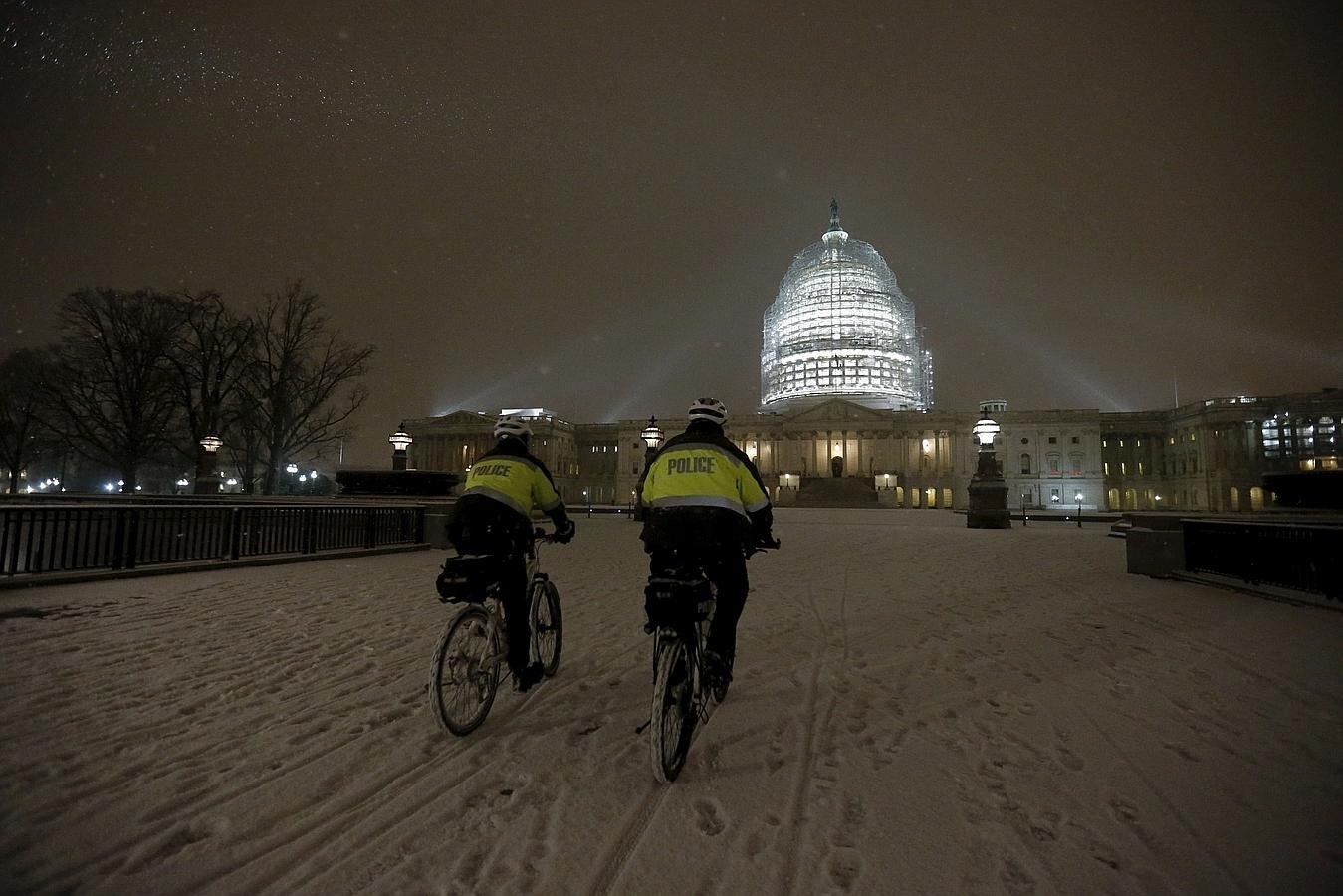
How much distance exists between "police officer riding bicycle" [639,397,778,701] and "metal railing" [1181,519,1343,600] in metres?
9.19

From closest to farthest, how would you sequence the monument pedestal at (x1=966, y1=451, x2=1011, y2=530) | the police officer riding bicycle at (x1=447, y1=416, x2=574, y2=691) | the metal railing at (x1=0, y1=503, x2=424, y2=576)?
the police officer riding bicycle at (x1=447, y1=416, x2=574, y2=691) → the metal railing at (x1=0, y1=503, x2=424, y2=576) → the monument pedestal at (x1=966, y1=451, x2=1011, y2=530)

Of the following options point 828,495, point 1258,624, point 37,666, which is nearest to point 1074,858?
point 1258,624

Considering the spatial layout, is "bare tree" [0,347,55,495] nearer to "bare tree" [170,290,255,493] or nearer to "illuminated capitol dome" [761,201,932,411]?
"bare tree" [170,290,255,493]

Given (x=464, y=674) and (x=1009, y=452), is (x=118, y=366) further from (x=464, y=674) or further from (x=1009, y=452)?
(x=1009, y=452)

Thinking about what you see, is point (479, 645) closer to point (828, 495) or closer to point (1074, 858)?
point (1074, 858)

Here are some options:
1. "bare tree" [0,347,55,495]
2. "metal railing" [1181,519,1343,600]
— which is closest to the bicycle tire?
"metal railing" [1181,519,1343,600]

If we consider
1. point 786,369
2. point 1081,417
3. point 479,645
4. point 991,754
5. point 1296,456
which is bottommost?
point 991,754

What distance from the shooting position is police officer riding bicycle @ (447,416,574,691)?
4.42 metres

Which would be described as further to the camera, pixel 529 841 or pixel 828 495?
pixel 828 495

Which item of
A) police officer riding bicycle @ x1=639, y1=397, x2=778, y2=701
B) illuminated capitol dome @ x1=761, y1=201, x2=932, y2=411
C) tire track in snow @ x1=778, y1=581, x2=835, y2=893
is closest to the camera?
tire track in snow @ x1=778, y1=581, x2=835, y2=893

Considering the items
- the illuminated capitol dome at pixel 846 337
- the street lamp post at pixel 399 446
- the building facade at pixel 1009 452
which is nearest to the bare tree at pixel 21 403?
the street lamp post at pixel 399 446

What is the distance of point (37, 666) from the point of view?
559cm

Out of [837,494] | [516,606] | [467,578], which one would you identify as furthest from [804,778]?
[837,494]

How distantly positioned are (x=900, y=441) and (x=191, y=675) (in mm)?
91082
